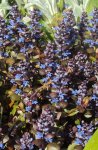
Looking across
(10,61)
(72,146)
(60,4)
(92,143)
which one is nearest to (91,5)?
(60,4)

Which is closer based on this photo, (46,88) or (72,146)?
(72,146)

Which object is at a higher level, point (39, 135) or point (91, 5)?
point (91, 5)

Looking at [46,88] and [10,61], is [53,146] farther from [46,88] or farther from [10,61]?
[10,61]

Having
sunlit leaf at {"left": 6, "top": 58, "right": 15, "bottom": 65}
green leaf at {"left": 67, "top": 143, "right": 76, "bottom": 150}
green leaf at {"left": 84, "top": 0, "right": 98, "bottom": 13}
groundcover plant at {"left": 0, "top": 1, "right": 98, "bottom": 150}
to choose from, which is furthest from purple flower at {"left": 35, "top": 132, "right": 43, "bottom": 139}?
green leaf at {"left": 84, "top": 0, "right": 98, "bottom": 13}

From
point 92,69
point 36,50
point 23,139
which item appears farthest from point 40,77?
Answer: point 23,139

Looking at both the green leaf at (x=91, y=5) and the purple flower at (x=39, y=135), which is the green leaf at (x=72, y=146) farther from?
the green leaf at (x=91, y=5)

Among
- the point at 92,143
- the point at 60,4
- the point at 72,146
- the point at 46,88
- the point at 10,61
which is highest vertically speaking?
the point at 60,4

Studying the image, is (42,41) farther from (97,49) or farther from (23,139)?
(23,139)

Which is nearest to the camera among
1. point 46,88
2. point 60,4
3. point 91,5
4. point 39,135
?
point 39,135

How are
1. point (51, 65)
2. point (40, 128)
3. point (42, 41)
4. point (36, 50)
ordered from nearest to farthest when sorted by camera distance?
point (40, 128)
point (51, 65)
point (36, 50)
point (42, 41)
